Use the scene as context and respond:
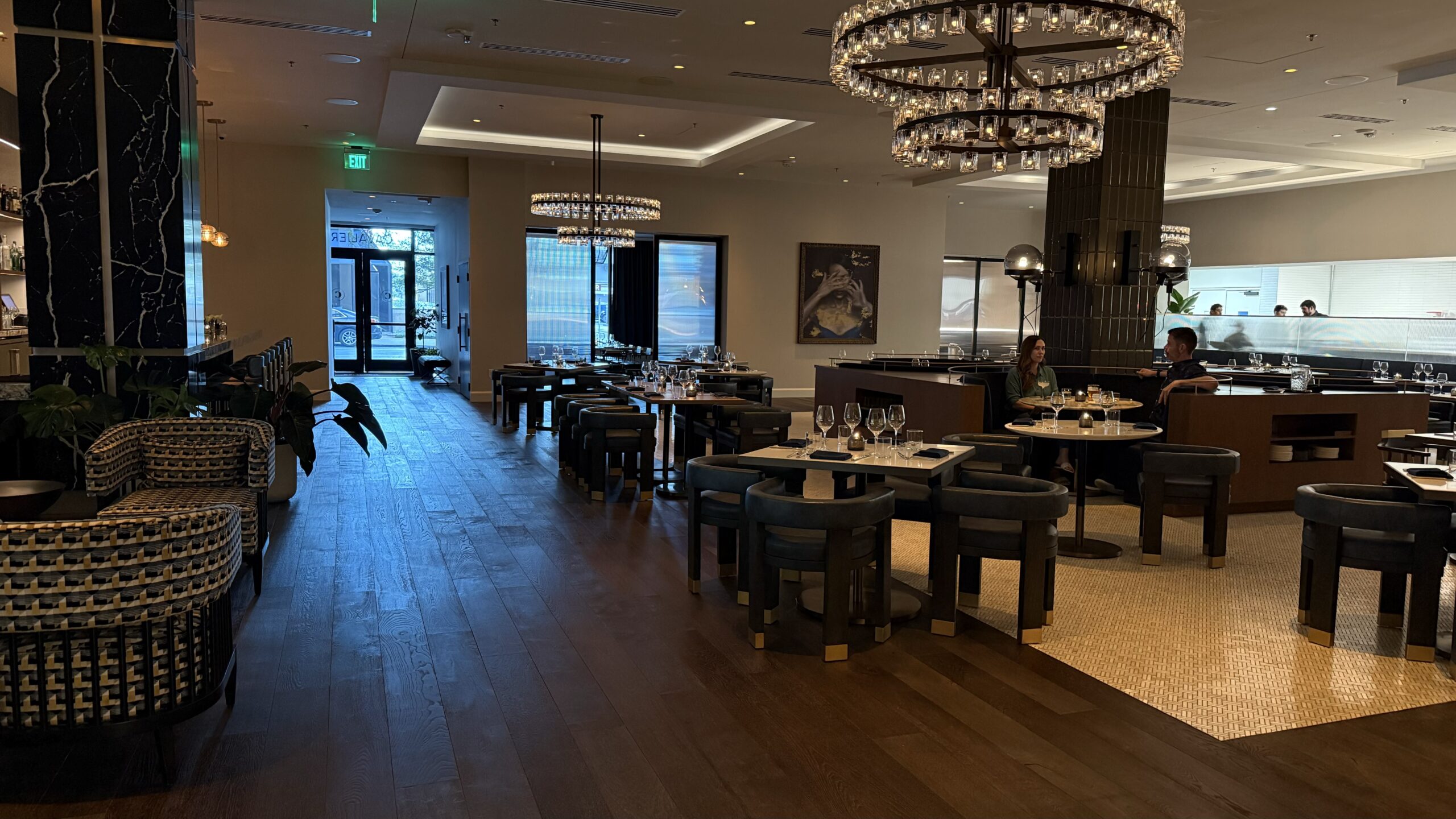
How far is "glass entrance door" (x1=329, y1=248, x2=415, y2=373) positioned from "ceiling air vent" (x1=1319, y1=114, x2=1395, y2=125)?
1676 centimetres

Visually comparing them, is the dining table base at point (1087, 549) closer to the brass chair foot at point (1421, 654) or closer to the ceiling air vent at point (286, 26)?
the brass chair foot at point (1421, 654)

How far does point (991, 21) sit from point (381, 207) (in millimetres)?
14695

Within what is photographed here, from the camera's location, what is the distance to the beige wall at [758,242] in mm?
14688

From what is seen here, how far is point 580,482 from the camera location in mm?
8102

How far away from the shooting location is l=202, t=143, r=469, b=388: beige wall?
539 inches

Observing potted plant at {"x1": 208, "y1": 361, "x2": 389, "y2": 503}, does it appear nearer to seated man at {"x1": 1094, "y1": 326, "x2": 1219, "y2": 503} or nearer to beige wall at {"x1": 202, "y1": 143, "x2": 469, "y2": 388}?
seated man at {"x1": 1094, "y1": 326, "x2": 1219, "y2": 503}

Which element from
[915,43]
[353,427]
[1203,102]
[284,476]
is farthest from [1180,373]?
[284,476]

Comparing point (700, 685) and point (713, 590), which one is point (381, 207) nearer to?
point (713, 590)

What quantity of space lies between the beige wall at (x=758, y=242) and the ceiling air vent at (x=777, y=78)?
608 centimetres

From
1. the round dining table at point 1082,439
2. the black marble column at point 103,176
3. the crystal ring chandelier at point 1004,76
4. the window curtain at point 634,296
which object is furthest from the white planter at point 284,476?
the window curtain at point 634,296

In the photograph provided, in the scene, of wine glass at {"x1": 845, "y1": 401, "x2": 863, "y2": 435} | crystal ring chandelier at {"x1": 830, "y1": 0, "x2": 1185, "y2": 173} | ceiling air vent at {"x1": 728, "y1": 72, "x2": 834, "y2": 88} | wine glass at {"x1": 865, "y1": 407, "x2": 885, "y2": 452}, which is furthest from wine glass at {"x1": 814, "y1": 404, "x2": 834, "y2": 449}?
ceiling air vent at {"x1": 728, "y1": 72, "x2": 834, "y2": 88}

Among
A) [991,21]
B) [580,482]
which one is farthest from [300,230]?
[991,21]

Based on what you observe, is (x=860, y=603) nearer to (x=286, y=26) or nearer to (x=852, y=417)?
(x=852, y=417)

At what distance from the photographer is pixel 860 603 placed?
4961 mm
